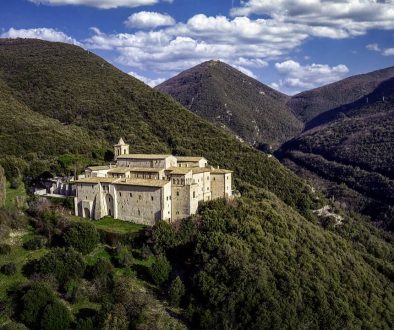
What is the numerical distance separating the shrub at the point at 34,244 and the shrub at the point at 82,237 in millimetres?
2506

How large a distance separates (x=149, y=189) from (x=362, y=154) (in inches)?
4240

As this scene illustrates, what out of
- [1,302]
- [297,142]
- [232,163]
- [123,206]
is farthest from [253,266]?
[297,142]

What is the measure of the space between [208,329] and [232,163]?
4848cm

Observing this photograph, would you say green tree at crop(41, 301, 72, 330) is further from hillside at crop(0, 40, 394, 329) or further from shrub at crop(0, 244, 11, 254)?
shrub at crop(0, 244, 11, 254)

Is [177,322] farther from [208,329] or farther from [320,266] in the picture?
[320,266]

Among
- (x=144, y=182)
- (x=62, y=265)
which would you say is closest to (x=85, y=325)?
(x=62, y=265)

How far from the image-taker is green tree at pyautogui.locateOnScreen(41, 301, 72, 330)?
35.9 metres

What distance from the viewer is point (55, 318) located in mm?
36125

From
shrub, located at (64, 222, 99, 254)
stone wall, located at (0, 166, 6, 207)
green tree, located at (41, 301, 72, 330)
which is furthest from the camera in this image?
stone wall, located at (0, 166, 6, 207)

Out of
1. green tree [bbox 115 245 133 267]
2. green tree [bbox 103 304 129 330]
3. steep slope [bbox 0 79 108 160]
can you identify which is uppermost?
steep slope [bbox 0 79 108 160]

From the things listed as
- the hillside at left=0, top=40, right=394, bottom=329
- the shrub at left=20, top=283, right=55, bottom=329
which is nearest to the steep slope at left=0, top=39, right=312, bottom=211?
the hillside at left=0, top=40, right=394, bottom=329

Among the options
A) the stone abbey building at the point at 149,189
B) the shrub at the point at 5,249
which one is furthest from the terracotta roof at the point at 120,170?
the shrub at the point at 5,249

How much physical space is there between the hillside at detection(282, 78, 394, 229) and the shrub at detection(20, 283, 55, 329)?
8196 centimetres

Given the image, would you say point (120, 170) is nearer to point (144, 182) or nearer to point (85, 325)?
point (144, 182)
